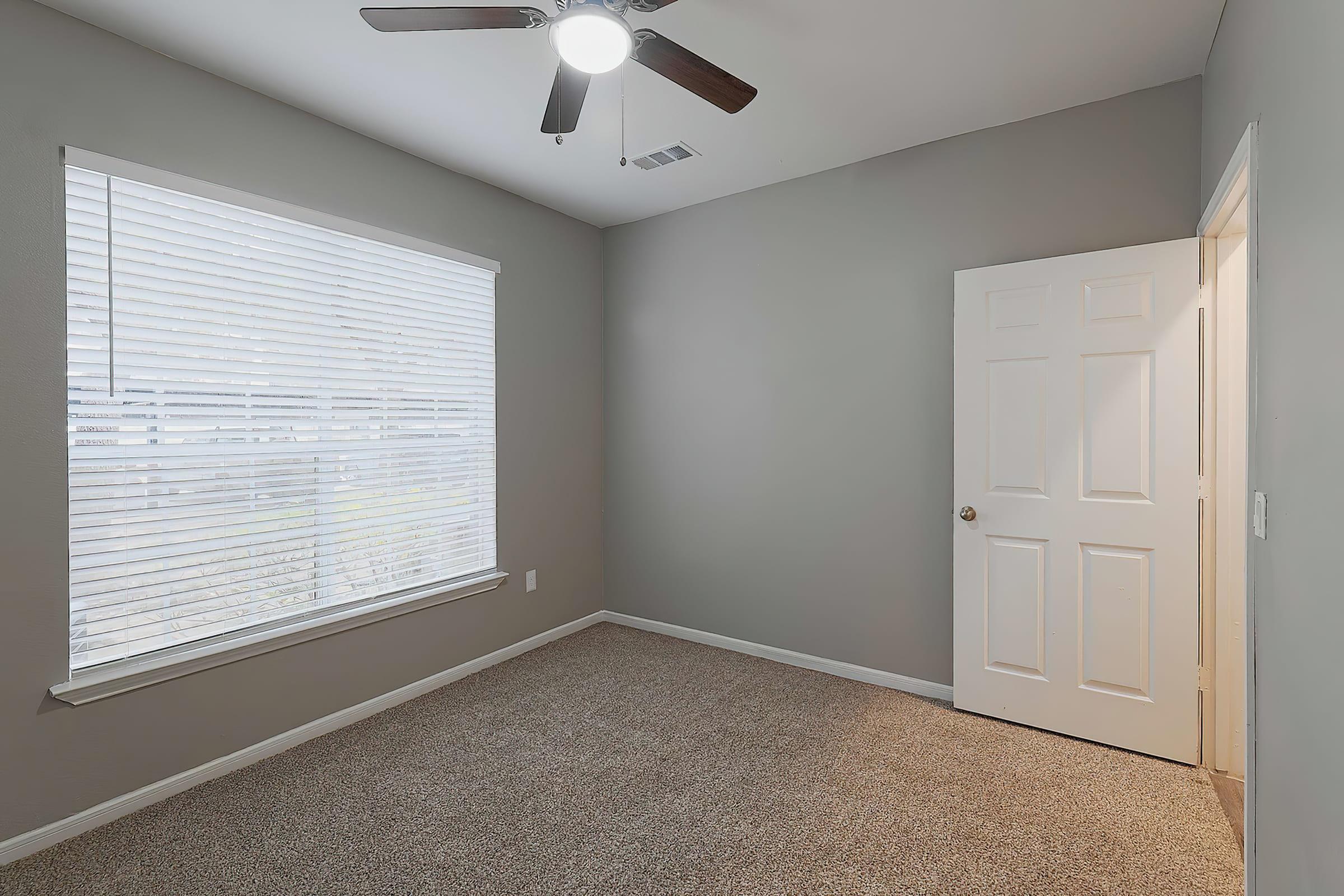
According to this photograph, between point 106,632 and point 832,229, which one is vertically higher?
point 832,229

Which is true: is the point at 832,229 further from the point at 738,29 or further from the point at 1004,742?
the point at 1004,742

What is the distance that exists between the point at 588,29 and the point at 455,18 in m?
0.36

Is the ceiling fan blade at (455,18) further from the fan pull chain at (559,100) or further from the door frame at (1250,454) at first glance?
the door frame at (1250,454)

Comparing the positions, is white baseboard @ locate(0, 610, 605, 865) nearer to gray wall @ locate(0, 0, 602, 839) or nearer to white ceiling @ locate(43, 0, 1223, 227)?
gray wall @ locate(0, 0, 602, 839)

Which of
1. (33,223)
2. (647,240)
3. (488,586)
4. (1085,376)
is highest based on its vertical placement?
(647,240)

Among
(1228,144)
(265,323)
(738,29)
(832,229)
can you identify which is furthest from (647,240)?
(1228,144)

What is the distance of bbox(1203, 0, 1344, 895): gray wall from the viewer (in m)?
1.19

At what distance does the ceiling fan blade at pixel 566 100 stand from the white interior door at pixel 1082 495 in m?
1.85

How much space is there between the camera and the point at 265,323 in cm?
262

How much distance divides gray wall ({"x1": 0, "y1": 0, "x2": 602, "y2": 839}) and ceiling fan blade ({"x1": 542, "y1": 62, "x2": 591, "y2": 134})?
1.36 meters

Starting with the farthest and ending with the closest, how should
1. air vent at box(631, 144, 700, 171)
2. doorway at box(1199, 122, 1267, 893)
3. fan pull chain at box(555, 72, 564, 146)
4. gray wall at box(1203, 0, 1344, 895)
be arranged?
1. air vent at box(631, 144, 700, 171)
2. doorway at box(1199, 122, 1267, 893)
3. fan pull chain at box(555, 72, 564, 146)
4. gray wall at box(1203, 0, 1344, 895)

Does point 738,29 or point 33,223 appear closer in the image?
point 33,223

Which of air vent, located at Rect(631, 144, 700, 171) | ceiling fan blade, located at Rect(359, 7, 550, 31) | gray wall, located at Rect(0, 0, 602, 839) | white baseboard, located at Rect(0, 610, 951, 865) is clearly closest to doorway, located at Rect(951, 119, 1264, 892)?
white baseboard, located at Rect(0, 610, 951, 865)

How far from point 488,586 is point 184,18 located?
8.80 ft
